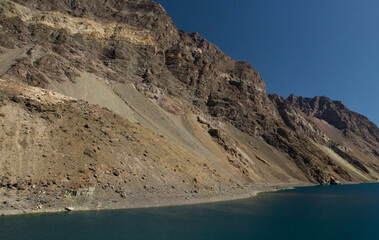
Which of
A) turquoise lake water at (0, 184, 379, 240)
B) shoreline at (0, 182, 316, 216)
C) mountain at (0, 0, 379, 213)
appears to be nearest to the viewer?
turquoise lake water at (0, 184, 379, 240)

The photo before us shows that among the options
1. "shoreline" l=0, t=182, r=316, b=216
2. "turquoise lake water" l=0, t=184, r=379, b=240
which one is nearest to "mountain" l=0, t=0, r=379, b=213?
"shoreline" l=0, t=182, r=316, b=216

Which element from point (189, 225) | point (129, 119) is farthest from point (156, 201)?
point (129, 119)

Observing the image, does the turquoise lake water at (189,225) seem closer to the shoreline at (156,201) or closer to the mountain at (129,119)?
the shoreline at (156,201)

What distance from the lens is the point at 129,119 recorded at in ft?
154

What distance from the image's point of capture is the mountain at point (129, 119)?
26359mm

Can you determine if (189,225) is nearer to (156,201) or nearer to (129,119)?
(156,201)

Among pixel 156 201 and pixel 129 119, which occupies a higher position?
pixel 129 119

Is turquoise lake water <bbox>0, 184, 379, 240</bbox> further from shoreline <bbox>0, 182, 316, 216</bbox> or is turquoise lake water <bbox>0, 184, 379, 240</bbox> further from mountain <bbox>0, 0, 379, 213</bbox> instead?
mountain <bbox>0, 0, 379, 213</bbox>

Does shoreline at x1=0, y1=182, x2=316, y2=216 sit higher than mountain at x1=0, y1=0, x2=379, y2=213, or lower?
lower

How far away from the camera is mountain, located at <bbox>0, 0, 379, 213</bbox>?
26359 millimetres

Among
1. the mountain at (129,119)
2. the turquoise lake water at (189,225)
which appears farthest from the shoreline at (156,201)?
the turquoise lake water at (189,225)

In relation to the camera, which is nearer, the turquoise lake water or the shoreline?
the turquoise lake water

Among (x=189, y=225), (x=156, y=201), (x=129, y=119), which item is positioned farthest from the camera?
(x=129, y=119)

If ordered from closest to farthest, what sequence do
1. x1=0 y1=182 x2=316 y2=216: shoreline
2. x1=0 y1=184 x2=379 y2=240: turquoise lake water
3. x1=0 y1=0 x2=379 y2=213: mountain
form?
1. x1=0 y1=184 x2=379 y2=240: turquoise lake water
2. x1=0 y1=182 x2=316 y2=216: shoreline
3. x1=0 y1=0 x2=379 y2=213: mountain
